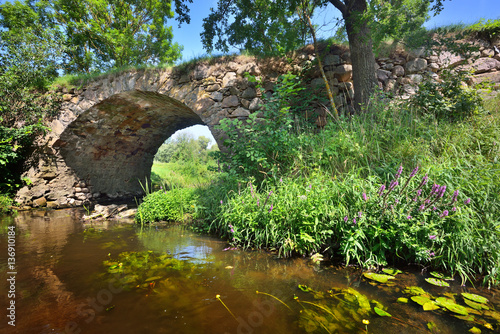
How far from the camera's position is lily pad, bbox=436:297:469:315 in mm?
1413

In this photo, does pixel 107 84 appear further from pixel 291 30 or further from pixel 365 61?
pixel 365 61

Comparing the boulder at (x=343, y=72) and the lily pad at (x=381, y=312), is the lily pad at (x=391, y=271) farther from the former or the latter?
the boulder at (x=343, y=72)

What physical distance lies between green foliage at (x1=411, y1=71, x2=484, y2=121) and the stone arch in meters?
4.92

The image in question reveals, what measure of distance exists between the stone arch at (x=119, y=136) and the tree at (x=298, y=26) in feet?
7.46

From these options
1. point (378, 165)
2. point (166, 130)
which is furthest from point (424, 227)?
point (166, 130)

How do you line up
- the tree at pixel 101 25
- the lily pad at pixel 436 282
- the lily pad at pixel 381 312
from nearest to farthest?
the lily pad at pixel 381 312 → the lily pad at pixel 436 282 → the tree at pixel 101 25

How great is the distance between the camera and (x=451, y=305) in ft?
4.83

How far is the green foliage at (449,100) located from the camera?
3.50m

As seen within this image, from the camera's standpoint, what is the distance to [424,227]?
6.31ft

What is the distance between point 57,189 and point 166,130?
3460 mm

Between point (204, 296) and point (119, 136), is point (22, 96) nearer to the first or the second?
point (119, 136)

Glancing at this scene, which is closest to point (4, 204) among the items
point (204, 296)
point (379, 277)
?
point (204, 296)

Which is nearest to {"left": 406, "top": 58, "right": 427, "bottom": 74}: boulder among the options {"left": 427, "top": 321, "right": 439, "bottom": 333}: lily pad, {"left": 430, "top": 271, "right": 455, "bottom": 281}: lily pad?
{"left": 430, "top": 271, "right": 455, "bottom": 281}: lily pad

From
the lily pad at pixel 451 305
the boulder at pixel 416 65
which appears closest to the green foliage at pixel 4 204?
the lily pad at pixel 451 305
